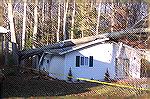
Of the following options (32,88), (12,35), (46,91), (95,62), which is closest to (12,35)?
(12,35)

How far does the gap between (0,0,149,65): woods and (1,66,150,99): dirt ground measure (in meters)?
1.01

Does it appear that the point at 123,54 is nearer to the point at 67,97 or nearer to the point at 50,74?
the point at 50,74

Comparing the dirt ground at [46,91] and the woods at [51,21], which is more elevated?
the woods at [51,21]

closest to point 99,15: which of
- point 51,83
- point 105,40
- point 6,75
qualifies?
point 105,40

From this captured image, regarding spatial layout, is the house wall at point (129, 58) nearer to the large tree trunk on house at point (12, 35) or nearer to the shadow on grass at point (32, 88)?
the shadow on grass at point (32, 88)

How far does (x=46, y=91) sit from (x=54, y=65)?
6.78 ft

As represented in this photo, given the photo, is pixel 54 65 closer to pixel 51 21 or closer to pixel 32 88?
pixel 32 88

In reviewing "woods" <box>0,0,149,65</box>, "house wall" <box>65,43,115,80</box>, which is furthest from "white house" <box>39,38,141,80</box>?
"woods" <box>0,0,149,65</box>

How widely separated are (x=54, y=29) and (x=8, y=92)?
4.24m

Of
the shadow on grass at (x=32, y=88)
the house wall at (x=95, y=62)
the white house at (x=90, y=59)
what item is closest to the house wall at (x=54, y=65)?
the white house at (x=90, y=59)

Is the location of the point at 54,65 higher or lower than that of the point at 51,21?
lower

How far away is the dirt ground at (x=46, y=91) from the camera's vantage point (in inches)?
201

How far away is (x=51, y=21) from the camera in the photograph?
31.8 ft

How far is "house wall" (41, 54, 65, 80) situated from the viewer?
7.52 metres
